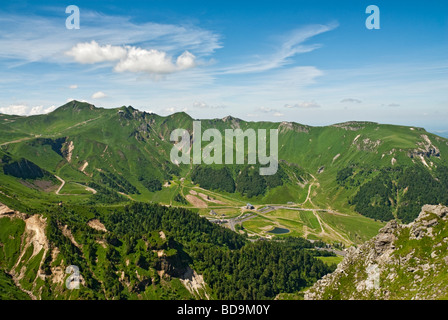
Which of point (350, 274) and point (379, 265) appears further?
point (350, 274)

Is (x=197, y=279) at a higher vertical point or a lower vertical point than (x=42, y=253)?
lower
